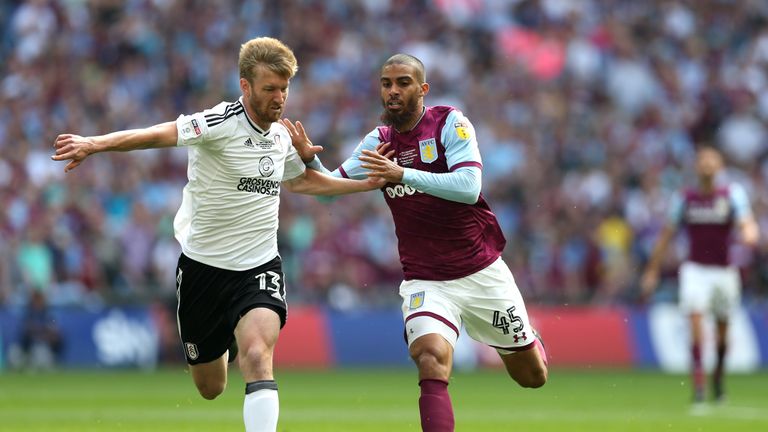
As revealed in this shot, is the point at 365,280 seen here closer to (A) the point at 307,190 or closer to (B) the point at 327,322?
(B) the point at 327,322

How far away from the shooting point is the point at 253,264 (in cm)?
972

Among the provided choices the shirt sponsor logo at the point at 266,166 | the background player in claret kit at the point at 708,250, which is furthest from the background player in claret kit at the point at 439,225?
the background player in claret kit at the point at 708,250

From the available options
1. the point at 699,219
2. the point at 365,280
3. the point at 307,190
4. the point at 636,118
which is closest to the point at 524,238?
the point at 365,280

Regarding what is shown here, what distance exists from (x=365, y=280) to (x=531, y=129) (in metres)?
4.80

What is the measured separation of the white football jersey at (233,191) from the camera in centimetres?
948

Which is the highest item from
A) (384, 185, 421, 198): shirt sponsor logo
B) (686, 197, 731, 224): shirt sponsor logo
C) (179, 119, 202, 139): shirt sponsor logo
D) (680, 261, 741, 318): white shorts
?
(179, 119, 202, 139): shirt sponsor logo

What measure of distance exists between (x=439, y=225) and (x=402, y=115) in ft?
2.68

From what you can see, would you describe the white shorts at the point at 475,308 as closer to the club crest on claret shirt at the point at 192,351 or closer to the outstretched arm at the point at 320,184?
the outstretched arm at the point at 320,184

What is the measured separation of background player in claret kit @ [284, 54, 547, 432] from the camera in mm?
9516

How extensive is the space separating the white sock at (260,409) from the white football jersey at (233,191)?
1114 mm

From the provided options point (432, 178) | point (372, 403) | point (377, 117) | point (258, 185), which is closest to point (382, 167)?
point (432, 178)

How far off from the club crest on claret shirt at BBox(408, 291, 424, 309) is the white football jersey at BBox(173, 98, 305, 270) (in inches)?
40.2

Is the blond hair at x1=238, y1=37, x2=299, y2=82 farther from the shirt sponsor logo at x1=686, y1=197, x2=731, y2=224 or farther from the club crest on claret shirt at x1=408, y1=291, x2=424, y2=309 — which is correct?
the shirt sponsor logo at x1=686, y1=197, x2=731, y2=224

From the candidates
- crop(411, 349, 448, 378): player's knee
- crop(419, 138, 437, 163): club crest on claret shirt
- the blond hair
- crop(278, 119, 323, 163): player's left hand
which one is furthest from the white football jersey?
crop(411, 349, 448, 378): player's knee
